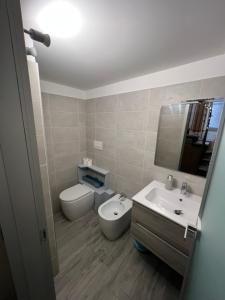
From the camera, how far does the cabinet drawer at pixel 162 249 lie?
41.9 inches

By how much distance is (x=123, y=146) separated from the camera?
75.7 inches

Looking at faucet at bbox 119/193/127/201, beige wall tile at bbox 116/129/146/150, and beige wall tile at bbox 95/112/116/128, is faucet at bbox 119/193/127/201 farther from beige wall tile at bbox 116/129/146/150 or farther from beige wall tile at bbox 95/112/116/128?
beige wall tile at bbox 95/112/116/128

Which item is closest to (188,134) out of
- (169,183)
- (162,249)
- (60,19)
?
(169,183)

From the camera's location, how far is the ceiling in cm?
67

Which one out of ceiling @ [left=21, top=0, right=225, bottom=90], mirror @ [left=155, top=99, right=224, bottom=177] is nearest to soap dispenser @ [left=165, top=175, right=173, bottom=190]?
mirror @ [left=155, top=99, right=224, bottom=177]

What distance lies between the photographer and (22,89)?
444mm

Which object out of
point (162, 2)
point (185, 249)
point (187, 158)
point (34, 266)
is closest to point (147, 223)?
point (185, 249)

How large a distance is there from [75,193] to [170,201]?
1.45 m

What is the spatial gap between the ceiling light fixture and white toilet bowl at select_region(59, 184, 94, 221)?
76.1 inches

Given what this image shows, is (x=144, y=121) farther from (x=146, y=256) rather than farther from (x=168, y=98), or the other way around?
(x=146, y=256)

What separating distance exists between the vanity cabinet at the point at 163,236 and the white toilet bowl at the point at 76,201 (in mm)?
979

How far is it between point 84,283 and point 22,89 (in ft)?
5.71

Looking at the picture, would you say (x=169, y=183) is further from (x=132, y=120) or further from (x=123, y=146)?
(x=132, y=120)

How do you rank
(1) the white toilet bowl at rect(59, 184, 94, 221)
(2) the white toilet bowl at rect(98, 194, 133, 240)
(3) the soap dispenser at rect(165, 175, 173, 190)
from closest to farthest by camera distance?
(3) the soap dispenser at rect(165, 175, 173, 190) < (2) the white toilet bowl at rect(98, 194, 133, 240) < (1) the white toilet bowl at rect(59, 184, 94, 221)
